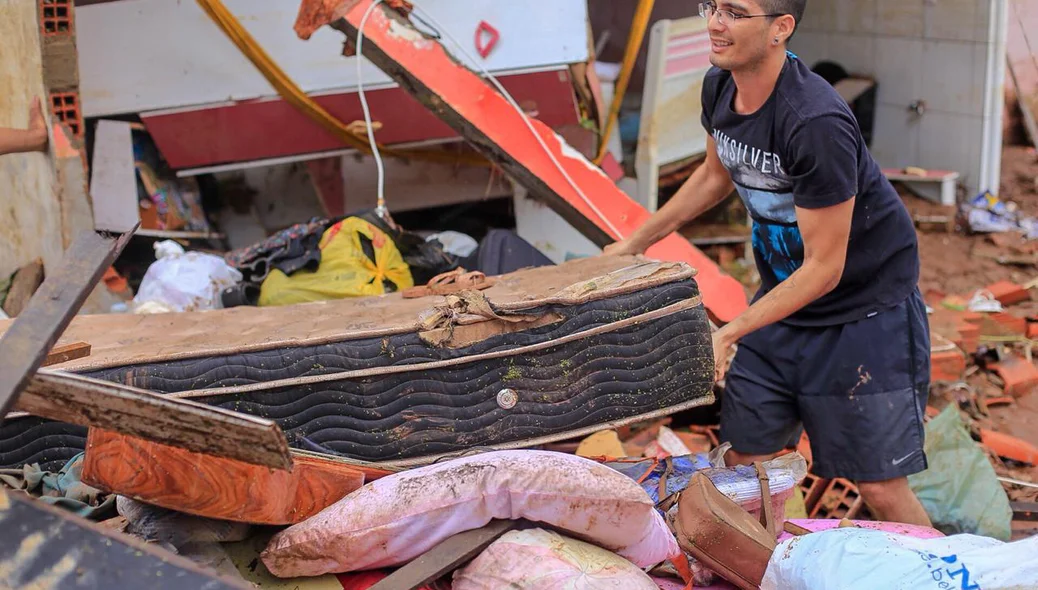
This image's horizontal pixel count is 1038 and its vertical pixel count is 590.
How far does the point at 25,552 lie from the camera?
139 centimetres

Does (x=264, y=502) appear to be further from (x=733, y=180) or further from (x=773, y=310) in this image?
(x=733, y=180)

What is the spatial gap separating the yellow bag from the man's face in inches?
68.2

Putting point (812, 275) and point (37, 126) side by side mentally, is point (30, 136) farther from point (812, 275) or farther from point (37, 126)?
point (812, 275)

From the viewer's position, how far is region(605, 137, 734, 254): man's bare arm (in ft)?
9.61

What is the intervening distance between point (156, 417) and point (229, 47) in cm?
354

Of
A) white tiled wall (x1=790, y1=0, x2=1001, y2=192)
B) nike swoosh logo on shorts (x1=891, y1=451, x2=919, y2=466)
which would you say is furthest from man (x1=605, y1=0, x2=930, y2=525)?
white tiled wall (x1=790, y1=0, x2=1001, y2=192)

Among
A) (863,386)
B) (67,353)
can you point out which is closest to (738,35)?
(863,386)

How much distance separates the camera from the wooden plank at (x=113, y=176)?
474 centimetres

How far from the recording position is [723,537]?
7.07 feet

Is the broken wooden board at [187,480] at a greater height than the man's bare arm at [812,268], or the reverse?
the man's bare arm at [812,268]

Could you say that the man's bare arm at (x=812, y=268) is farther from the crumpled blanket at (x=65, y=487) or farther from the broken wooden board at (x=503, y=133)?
the crumpled blanket at (x=65, y=487)

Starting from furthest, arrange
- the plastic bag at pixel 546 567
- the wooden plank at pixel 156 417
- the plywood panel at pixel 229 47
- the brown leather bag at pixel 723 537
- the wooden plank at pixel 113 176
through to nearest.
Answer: the wooden plank at pixel 113 176 → the plywood panel at pixel 229 47 → the brown leather bag at pixel 723 537 → the plastic bag at pixel 546 567 → the wooden plank at pixel 156 417

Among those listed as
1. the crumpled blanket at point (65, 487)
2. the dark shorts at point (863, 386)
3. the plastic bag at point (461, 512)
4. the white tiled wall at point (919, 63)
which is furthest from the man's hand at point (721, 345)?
the white tiled wall at point (919, 63)

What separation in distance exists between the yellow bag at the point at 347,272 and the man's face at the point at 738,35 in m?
1.73
